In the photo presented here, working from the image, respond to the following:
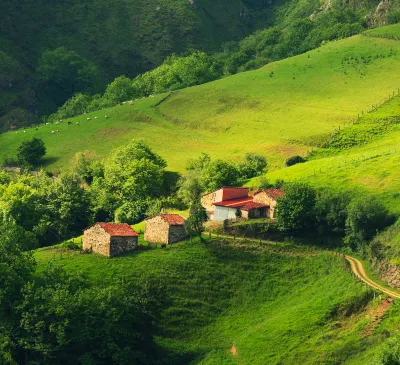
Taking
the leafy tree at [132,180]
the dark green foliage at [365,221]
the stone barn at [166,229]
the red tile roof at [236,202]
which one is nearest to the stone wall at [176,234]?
the stone barn at [166,229]

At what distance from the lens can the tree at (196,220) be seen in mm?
112312

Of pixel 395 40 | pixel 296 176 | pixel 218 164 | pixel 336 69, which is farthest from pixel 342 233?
pixel 395 40

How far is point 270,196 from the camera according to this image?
11794 cm

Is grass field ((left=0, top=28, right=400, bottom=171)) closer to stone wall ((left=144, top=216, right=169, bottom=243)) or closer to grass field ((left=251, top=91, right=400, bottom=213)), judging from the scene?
grass field ((left=251, top=91, right=400, bottom=213))

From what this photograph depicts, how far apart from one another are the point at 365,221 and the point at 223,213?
58.7ft

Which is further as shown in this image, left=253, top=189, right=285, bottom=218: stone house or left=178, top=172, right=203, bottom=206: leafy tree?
left=178, top=172, right=203, bottom=206: leafy tree

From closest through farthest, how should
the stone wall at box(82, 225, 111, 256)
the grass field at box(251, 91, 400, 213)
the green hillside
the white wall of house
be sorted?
the green hillside < the stone wall at box(82, 225, 111, 256) < the white wall of house < the grass field at box(251, 91, 400, 213)

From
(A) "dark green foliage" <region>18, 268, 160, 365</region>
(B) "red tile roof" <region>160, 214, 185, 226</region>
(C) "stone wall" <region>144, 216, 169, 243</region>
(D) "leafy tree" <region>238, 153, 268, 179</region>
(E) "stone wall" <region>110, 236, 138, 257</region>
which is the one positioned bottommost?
(A) "dark green foliage" <region>18, 268, 160, 365</region>

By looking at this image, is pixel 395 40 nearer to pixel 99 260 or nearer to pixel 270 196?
pixel 270 196

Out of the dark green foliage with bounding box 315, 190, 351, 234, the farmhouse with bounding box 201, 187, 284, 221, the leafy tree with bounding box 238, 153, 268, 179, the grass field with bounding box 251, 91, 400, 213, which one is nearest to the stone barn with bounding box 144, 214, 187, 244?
the farmhouse with bounding box 201, 187, 284, 221

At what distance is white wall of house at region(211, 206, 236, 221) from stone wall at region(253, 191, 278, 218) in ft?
12.6

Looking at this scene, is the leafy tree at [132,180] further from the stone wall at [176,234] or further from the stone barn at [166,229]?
the stone wall at [176,234]

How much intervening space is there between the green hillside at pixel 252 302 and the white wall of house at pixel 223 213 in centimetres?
727

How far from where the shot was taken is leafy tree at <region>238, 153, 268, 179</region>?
137 meters
